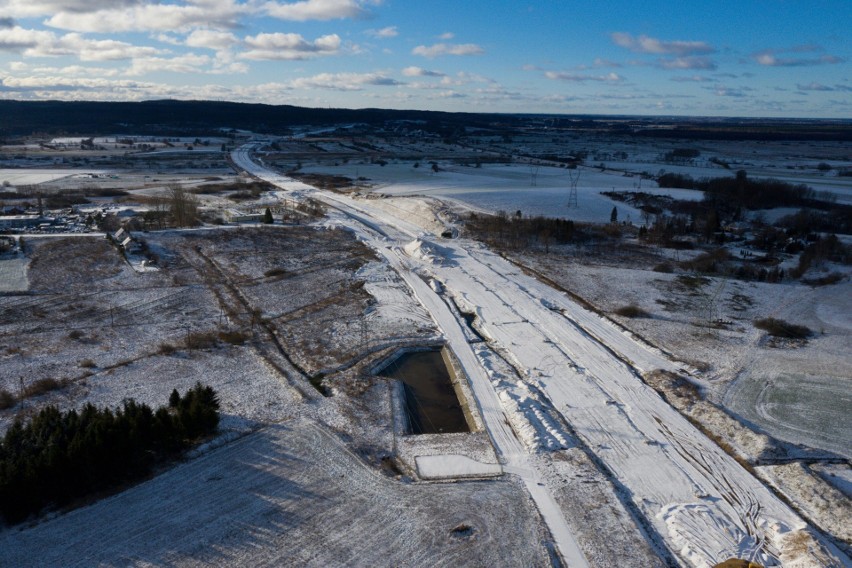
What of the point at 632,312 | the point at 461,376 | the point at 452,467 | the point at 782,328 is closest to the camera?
the point at 452,467

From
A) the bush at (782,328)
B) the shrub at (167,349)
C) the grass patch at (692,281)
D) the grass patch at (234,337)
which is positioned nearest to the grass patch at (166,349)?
the shrub at (167,349)

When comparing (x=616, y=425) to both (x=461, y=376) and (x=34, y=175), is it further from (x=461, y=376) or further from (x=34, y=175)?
(x=34, y=175)

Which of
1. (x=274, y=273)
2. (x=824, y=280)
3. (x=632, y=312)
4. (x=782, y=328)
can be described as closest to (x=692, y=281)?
(x=824, y=280)

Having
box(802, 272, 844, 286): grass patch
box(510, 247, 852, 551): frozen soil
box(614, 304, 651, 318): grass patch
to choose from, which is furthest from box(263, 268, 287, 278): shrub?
box(802, 272, 844, 286): grass patch

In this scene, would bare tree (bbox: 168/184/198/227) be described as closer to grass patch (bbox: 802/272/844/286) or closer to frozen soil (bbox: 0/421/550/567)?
frozen soil (bbox: 0/421/550/567)

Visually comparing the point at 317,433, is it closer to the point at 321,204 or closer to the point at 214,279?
the point at 214,279

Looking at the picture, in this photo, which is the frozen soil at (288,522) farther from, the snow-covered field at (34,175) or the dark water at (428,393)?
the snow-covered field at (34,175)
